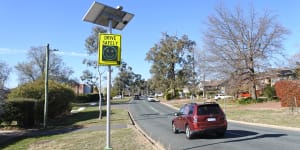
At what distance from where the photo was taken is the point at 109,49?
914 centimetres

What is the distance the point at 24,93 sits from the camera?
3316 centimetres

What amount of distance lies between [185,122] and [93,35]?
69.9 feet

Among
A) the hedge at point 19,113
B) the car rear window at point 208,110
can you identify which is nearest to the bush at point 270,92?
the hedge at point 19,113

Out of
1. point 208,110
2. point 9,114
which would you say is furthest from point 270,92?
point 208,110

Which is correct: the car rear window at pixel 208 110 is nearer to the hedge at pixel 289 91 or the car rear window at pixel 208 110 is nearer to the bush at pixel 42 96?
the bush at pixel 42 96

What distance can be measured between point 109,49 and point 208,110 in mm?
8361

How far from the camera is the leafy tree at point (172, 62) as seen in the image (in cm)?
8369

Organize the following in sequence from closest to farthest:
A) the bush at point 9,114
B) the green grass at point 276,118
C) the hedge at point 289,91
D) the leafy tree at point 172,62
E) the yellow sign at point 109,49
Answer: the yellow sign at point 109,49 → the green grass at point 276,118 → the bush at point 9,114 → the hedge at point 289,91 → the leafy tree at point 172,62

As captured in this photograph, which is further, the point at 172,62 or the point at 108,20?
the point at 172,62

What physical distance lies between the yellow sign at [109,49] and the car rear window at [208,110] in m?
7.92

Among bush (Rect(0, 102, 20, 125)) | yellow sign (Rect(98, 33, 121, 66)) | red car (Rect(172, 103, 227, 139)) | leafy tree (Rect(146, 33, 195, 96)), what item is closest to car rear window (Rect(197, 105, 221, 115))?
red car (Rect(172, 103, 227, 139))

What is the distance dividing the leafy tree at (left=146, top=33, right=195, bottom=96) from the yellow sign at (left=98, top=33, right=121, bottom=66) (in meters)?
73.6

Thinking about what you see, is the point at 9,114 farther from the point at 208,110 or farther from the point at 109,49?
the point at 109,49

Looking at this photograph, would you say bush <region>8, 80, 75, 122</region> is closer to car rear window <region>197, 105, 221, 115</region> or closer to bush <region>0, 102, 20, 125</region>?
bush <region>0, 102, 20, 125</region>
